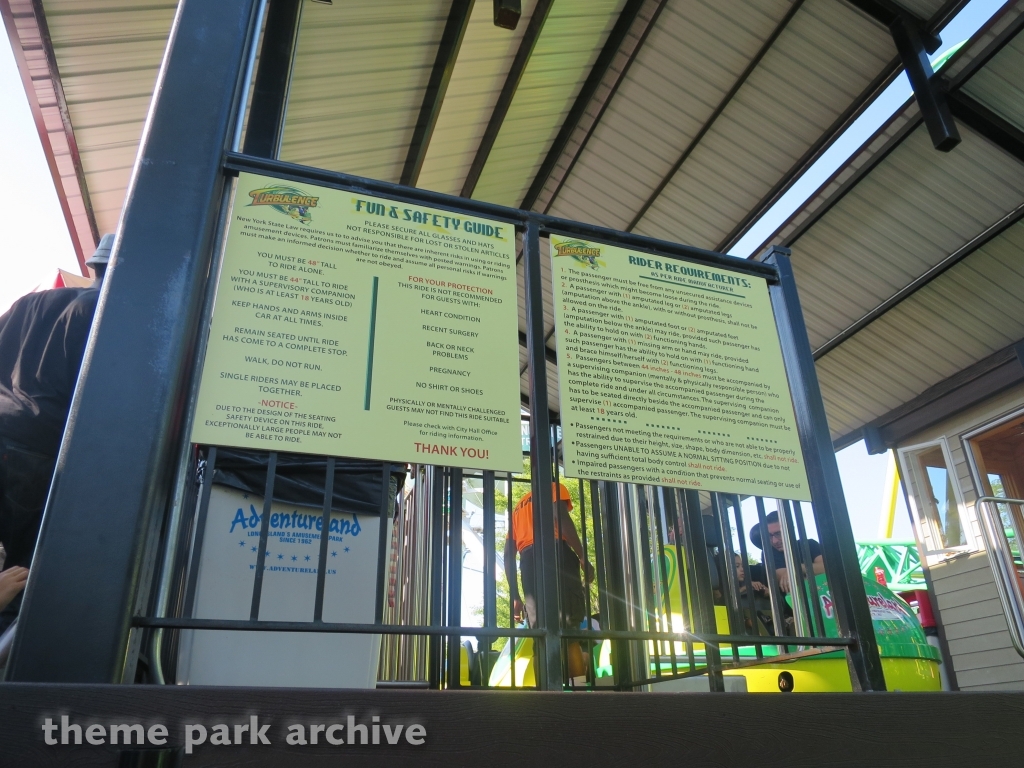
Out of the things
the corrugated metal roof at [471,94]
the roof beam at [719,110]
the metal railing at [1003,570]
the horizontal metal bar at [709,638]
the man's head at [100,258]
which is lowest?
the horizontal metal bar at [709,638]

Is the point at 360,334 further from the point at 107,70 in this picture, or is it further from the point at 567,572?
the point at 107,70

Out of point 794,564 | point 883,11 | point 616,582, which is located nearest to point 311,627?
point 794,564

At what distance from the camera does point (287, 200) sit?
204cm

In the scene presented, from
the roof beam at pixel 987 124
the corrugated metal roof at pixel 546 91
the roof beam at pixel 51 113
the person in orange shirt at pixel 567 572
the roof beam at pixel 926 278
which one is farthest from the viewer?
the corrugated metal roof at pixel 546 91

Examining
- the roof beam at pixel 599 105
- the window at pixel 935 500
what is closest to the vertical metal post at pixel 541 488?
the roof beam at pixel 599 105

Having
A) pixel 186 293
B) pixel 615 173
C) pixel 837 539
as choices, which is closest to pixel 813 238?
pixel 615 173

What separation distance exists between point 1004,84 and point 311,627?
6.44 m

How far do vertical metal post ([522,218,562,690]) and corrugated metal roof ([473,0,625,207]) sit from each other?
17.3 ft

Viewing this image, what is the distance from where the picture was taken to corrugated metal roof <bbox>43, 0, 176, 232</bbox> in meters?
4.70

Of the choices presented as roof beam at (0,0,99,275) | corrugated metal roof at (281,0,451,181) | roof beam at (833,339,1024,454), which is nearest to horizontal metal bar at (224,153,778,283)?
roof beam at (0,0,99,275)

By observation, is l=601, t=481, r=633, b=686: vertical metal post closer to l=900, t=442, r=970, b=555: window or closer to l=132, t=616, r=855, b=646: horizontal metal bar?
l=132, t=616, r=855, b=646: horizontal metal bar

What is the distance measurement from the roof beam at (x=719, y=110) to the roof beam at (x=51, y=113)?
218 inches

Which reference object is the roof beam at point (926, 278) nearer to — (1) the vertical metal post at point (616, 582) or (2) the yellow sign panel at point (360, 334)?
(1) the vertical metal post at point (616, 582)

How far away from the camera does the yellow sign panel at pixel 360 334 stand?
5.77 feet
